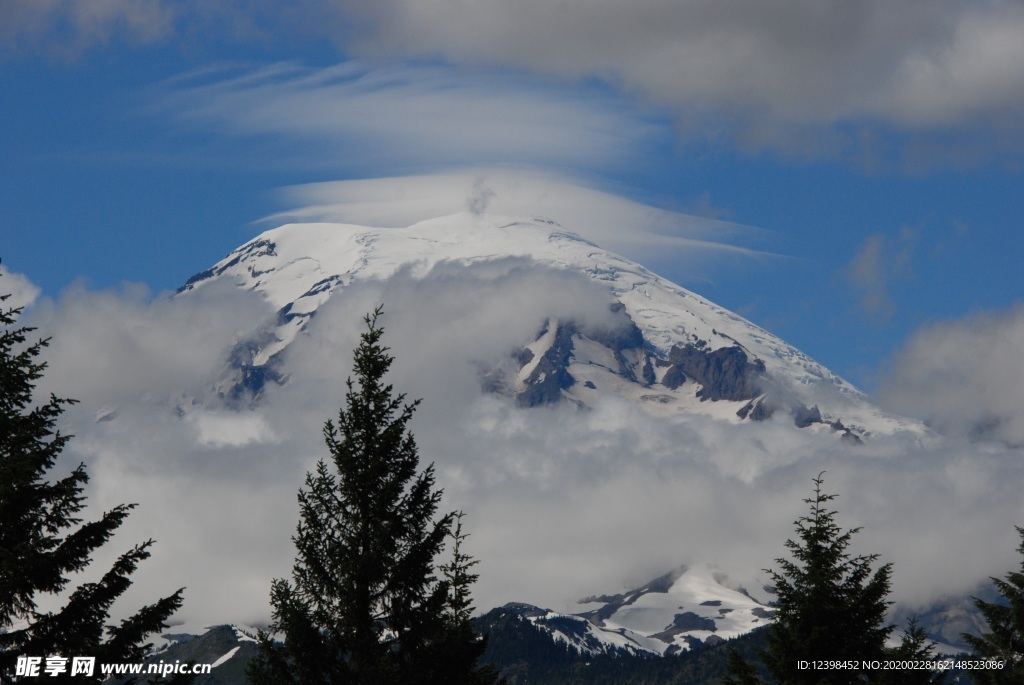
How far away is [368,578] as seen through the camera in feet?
136

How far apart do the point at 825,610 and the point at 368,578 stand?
1665cm

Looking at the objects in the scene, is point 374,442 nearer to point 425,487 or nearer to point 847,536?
point 425,487

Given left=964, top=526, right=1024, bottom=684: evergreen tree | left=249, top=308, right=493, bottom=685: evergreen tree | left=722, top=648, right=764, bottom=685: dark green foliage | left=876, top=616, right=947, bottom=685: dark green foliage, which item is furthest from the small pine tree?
left=964, top=526, right=1024, bottom=684: evergreen tree

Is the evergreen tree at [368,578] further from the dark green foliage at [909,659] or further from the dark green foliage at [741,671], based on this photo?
the dark green foliage at [909,659]

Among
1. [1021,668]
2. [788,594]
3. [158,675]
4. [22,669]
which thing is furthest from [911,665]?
[22,669]

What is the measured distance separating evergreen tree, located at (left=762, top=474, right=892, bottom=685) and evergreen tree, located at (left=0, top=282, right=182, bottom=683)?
869 inches

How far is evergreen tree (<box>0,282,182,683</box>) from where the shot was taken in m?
34.8

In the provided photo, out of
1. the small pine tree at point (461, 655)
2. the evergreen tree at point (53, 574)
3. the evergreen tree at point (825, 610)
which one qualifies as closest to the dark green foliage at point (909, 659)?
the evergreen tree at point (825, 610)

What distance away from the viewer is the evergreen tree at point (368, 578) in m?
40.9

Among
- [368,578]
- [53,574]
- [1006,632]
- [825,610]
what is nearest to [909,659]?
[825,610]

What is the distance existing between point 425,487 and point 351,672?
5.98 meters

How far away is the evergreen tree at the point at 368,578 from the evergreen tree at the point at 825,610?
477 inches

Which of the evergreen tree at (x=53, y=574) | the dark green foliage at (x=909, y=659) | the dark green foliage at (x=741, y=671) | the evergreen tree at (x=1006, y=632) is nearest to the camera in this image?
the evergreen tree at (x=53, y=574)

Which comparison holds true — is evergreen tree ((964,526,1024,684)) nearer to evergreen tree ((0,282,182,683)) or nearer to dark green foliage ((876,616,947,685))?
dark green foliage ((876,616,947,685))
